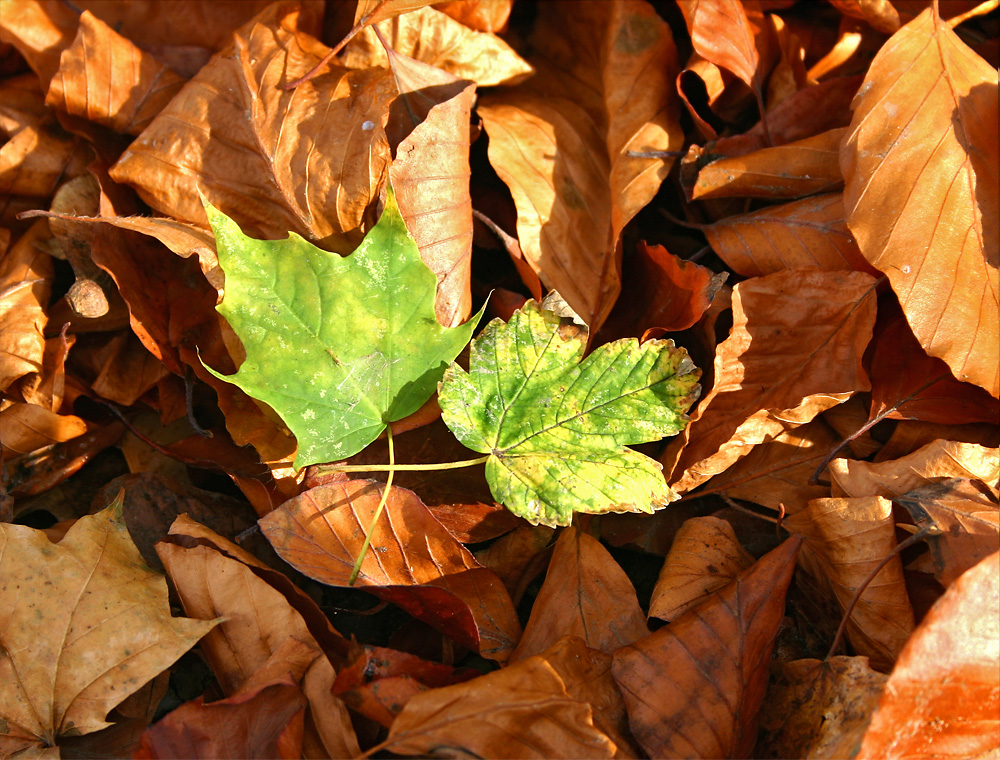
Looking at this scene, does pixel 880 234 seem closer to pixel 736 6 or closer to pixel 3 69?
pixel 736 6

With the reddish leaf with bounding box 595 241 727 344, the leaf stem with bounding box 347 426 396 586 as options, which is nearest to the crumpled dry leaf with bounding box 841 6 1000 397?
the reddish leaf with bounding box 595 241 727 344

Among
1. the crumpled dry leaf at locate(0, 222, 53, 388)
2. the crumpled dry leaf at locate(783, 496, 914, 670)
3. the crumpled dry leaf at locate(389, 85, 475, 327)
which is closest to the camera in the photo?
the crumpled dry leaf at locate(783, 496, 914, 670)

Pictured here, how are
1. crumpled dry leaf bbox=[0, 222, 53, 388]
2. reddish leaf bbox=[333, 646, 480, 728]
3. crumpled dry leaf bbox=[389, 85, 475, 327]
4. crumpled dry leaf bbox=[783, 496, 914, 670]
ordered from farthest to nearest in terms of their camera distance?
1. crumpled dry leaf bbox=[0, 222, 53, 388]
2. crumpled dry leaf bbox=[389, 85, 475, 327]
3. crumpled dry leaf bbox=[783, 496, 914, 670]
4. reddish leaf bbox=[333, 646, 480, 728]

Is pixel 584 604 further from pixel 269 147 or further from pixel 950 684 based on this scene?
pixel 269 147

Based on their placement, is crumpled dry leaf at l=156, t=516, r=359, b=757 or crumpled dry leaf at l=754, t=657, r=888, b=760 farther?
crumpled dry leaf at l=156, t=516, r=359, b=757

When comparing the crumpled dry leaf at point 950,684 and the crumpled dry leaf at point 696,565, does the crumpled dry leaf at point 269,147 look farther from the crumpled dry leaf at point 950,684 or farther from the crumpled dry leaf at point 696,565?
the crumpled dry leaf at point 950,684

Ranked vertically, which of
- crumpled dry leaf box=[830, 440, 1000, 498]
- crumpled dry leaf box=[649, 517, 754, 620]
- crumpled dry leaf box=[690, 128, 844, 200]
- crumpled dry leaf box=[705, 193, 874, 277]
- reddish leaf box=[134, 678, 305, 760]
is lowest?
reddish leaf box=[134, 678, 305, 760]

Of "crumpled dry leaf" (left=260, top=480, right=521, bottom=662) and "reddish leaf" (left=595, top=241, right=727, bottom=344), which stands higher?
"reddish leaf" (left=595, top=241, right=727, bottom=344)

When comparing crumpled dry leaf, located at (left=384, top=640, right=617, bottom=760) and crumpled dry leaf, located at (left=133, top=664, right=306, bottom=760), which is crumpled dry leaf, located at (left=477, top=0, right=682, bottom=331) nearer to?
crumpled dry leaf, located at (left=384, top=640, right=617, bottom=760)
